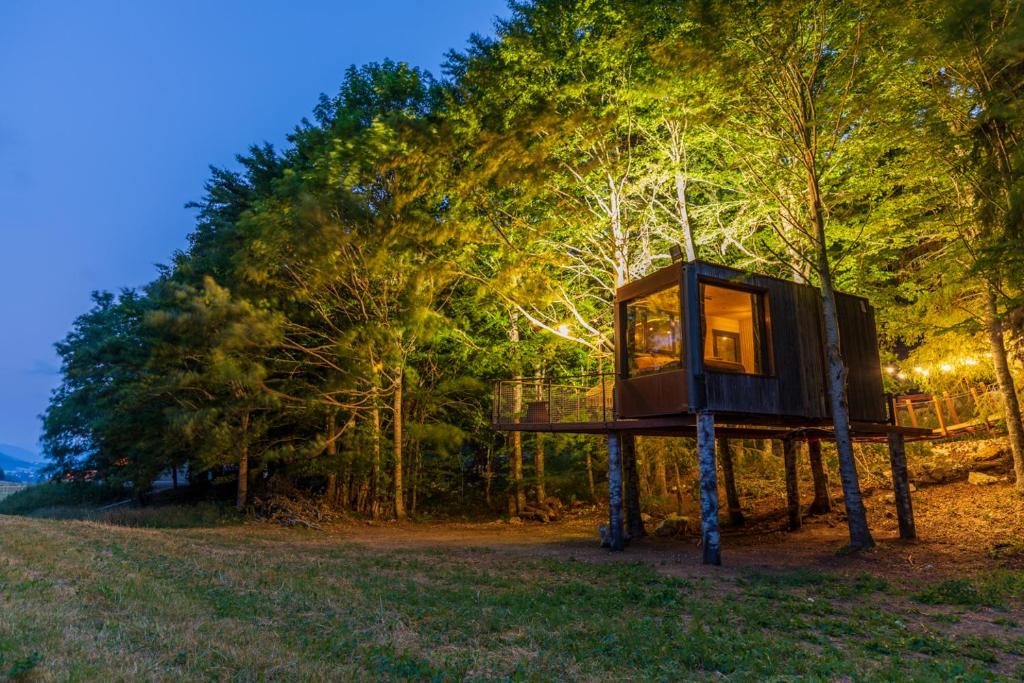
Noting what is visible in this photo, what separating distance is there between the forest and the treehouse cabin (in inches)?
53.9

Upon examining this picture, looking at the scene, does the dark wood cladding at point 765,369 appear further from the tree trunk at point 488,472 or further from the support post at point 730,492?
the tree trunk at point 488,472

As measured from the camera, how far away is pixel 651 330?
12.6m

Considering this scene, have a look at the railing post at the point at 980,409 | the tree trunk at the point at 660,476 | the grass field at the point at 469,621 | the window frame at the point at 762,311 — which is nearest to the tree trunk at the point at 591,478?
the tree trunk at the point at 660,476

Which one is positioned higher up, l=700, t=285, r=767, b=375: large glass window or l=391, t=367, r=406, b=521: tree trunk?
l=700, t=285, r=767, b=375: large glass window

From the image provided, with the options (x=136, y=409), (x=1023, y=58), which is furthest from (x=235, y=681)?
(x=136, y=409)

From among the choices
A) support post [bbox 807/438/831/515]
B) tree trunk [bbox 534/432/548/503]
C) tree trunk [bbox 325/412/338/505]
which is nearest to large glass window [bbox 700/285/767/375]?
support post [bbox 807/438/831/515]

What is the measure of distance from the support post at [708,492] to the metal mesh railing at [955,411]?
9367 millimetres

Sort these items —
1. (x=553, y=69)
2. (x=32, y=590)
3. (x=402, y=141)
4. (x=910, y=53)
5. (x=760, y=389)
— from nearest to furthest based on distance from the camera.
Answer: (x=32, y=590) < (x=910, y=53) < (x=760, y=389) < (x=553, y=69) < (x=402, y=141)

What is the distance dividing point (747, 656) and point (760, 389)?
24.1 ft

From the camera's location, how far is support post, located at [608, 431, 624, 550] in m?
12.1

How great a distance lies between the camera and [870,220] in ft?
48.1

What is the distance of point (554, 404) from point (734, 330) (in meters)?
4.24

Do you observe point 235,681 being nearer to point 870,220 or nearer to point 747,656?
point 747,656

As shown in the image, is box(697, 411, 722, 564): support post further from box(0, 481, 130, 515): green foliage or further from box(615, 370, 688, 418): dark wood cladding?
box(0, 481, 130, 515): green foliage
